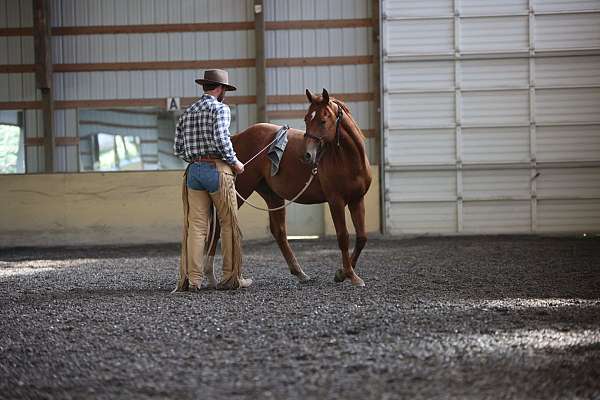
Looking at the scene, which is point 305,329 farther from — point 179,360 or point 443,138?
point 443,138

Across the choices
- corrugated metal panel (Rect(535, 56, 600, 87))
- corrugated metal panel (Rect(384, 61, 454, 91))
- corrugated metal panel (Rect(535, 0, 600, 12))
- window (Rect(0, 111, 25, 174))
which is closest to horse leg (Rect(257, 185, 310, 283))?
corrugated metal panel (Rect(384, 61, 454, 91))

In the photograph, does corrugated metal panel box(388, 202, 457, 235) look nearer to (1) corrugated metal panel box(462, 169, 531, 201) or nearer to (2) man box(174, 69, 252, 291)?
(1) corrugated metal panel box(462, 169, 531, 201)

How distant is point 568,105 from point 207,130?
1036 centimetres

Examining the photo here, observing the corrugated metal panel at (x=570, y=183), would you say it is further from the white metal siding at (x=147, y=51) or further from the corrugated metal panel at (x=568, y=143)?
the white metal siding at (x=147, y=51)

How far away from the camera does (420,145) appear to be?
1594cm

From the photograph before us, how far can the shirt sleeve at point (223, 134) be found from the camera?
7141 mm

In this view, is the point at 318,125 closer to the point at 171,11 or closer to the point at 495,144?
the point at 495,144

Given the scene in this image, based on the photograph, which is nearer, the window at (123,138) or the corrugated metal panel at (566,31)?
the corrugated metal panel at (566,31)

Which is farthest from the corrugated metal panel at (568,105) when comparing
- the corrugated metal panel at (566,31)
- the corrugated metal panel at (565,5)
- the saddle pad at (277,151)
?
the saddle pad at (277,151)

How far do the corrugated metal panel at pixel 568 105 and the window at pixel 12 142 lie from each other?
9.58 m

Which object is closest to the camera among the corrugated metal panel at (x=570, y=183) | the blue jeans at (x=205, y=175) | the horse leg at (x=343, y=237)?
the blue jeans at (x=205, y=175)

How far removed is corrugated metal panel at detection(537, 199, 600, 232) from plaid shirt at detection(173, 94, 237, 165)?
987 cm

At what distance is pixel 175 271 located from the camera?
388 inches

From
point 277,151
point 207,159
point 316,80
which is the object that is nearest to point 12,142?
point 316,80
